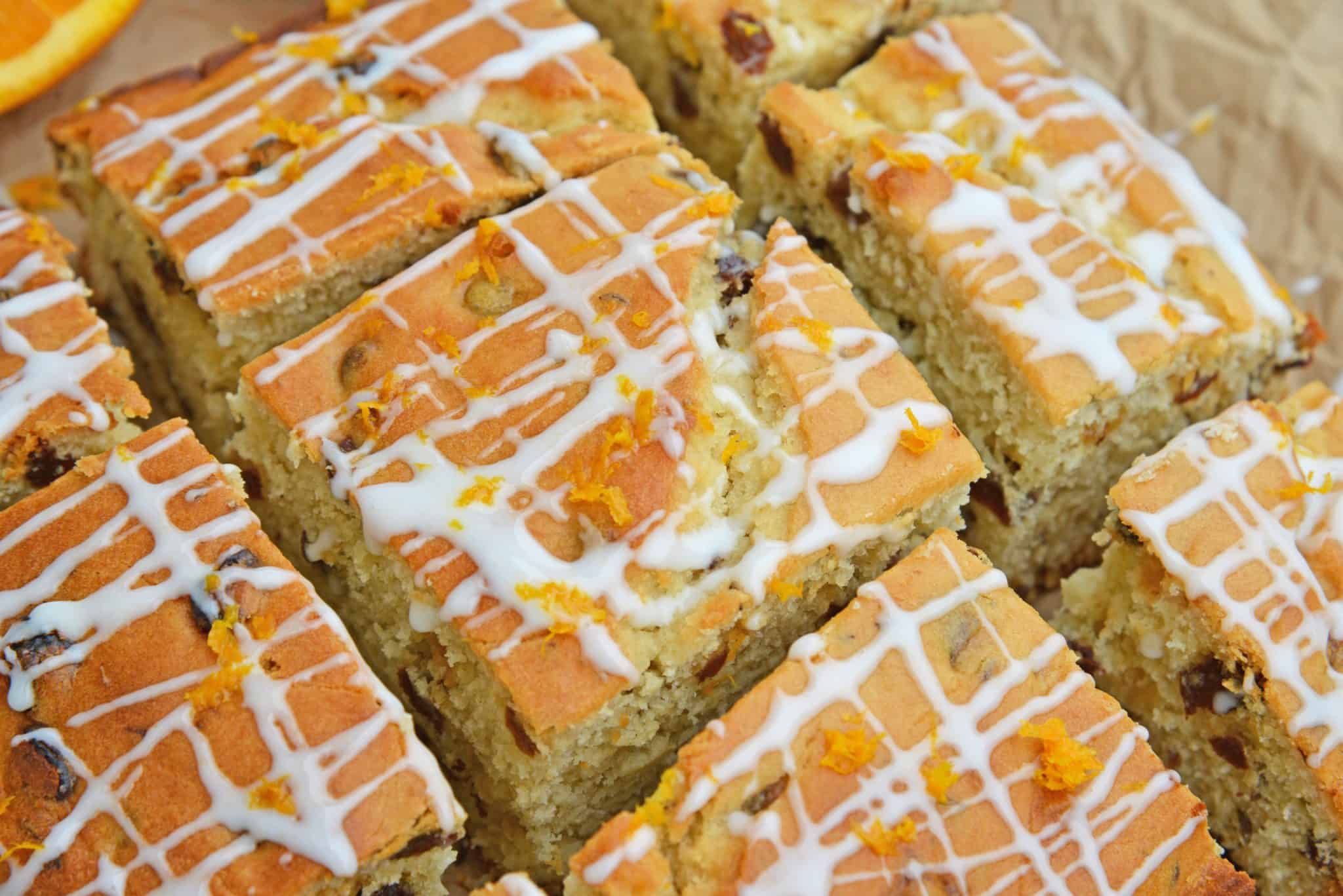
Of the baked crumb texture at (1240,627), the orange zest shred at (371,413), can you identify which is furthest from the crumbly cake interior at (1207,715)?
the orange zest shred at (371,413)

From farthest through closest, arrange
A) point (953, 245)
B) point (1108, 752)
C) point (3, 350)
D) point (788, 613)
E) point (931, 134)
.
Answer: point (931, 134), point (953, 245), point (3, 350), point (788, 613), point (1108, 752)

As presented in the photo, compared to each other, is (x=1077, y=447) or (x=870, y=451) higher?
(x=870, y=451)

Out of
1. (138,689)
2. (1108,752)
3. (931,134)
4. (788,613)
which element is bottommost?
(1108,752)

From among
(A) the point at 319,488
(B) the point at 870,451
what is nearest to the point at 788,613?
(B) the point at 870,451

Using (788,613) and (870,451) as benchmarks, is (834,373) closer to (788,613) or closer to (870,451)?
(870,451)

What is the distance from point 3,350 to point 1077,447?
2660 millimetres

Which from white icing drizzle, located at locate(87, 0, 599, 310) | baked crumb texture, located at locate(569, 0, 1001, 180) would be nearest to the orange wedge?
white icing drizzle, located at locate(87, 0, 599, 310)

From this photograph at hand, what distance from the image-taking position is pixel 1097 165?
342cm

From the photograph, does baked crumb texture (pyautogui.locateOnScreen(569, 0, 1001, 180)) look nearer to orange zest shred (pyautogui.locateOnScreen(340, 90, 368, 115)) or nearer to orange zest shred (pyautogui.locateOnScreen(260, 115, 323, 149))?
orange zest shred (pyautogui.locateOnScreen(340, 90, 368, 115))

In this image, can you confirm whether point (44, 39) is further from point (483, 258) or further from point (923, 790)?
point (923, 790)

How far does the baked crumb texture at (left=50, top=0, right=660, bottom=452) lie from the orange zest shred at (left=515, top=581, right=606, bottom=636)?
1.07 m

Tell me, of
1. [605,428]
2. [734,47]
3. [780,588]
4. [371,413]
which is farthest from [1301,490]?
[371,413]

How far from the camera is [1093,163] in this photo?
3422 mm

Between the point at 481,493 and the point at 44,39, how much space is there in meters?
2.34
